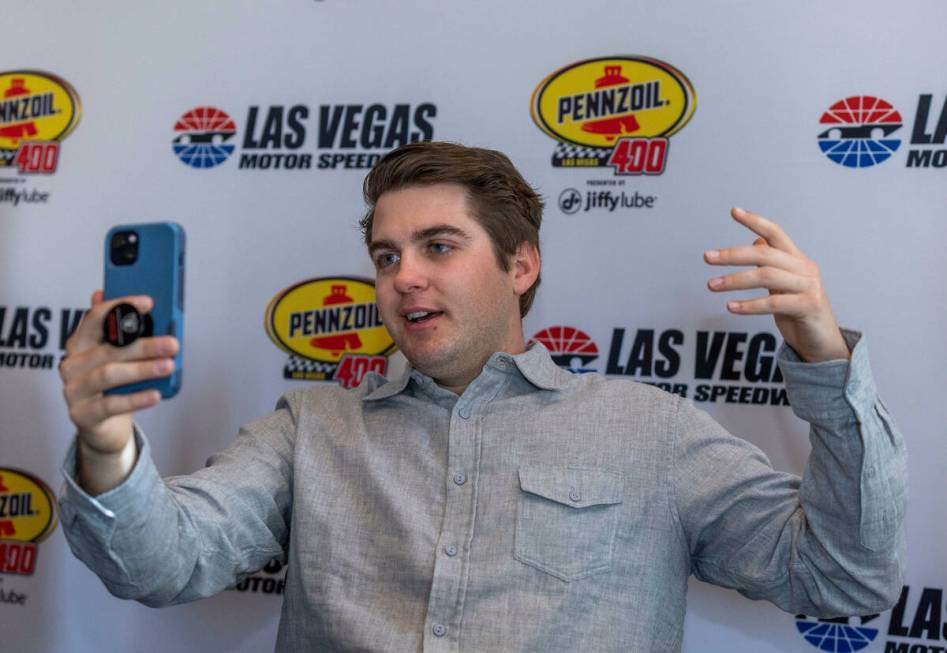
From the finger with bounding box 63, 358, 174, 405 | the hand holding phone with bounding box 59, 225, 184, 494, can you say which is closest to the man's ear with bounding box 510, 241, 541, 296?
the hand holding phone with bounding box 59, 225, 184, 494

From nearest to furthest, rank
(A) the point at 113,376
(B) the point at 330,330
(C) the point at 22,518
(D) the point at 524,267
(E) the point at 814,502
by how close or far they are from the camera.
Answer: (A) the point at 113,376 < (E) the point at 814,502 < (D) the point at 524,267 < (B) the point at 330,330 < (C) the point at 22,518

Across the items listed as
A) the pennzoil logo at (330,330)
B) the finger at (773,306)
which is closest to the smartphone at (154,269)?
the finger at (773,306)

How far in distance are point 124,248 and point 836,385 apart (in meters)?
0.91

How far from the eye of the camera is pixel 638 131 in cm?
181

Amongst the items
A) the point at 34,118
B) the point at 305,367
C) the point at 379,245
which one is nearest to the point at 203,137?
the point at 34,118

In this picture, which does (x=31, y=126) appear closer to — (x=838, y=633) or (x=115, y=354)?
(x=115, y=354)

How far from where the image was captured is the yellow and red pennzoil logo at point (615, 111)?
5.89 ft

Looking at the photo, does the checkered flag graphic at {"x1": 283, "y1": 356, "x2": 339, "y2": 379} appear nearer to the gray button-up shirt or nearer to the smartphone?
the gray button-up shirt

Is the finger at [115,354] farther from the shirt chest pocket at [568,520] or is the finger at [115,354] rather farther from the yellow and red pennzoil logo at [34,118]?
the yellow and red pennzoil logo at [34,118]

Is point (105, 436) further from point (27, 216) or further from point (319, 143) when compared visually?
point (27, 216)

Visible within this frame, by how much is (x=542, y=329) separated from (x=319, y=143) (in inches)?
24.2

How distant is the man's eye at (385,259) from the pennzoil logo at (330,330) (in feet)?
1.02

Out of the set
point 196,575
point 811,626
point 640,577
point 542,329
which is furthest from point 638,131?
point 196,575

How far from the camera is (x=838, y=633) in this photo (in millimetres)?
1696
